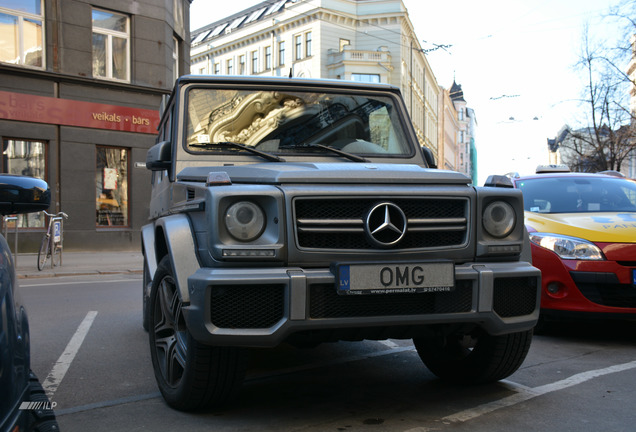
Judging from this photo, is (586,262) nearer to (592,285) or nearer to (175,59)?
(592,285)

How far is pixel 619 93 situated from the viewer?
27578 millimetres

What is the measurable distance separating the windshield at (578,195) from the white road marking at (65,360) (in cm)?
444

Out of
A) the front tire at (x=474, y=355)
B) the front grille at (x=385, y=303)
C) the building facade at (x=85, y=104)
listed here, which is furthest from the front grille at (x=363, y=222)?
the building facade at (x=85, y=104)

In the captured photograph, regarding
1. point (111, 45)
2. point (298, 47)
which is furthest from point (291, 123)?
point (298, 47)

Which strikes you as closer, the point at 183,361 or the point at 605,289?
the point at 183,361

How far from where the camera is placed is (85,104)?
18.2m

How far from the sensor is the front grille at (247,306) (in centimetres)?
292

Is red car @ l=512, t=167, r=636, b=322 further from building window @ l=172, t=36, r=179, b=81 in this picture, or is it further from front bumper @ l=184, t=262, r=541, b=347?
building window @ l=172, t=36, r=179, b=81

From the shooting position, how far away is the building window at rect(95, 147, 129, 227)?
18.8m

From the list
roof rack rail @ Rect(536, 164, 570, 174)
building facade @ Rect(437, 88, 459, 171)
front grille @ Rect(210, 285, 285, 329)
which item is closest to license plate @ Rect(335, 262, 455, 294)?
front grille @ Rect(210, 285, 285, 329)

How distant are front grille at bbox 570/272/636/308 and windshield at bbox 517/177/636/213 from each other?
1206 mm

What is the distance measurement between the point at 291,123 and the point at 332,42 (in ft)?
152

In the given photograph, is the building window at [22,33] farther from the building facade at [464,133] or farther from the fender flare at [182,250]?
the building facade at [464,133]

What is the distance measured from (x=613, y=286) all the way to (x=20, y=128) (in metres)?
15.7
